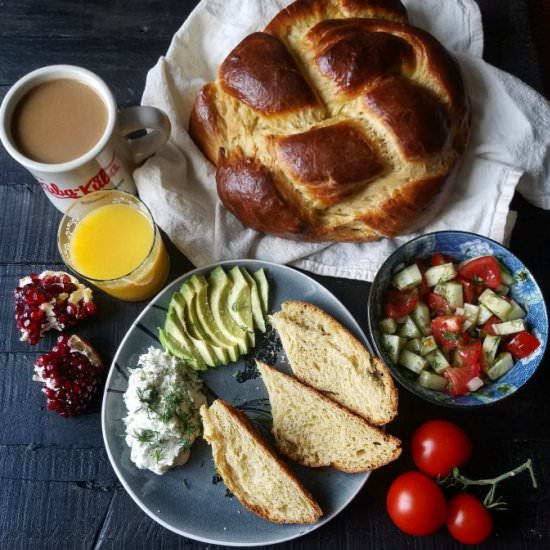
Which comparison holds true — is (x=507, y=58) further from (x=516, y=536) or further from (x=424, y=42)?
(x=516, y=536)

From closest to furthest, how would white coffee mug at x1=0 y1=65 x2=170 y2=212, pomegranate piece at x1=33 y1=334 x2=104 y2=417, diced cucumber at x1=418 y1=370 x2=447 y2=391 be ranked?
white coffee mug at x1=0 y1=65 x2=170 y2=212 < diced cucumber at x1=418 y1=370 x2=447 y2=391 < pomegranate piece at x1=33 y1=334 x2=104 y2=417

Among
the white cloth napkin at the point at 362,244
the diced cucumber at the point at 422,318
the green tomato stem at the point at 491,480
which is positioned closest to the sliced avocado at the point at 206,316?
the white cloth napkin at the point at 362,244

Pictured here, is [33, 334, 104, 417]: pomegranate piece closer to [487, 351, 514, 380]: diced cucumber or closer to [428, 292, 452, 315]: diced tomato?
[428, 292, 452, 315]: diced tomato

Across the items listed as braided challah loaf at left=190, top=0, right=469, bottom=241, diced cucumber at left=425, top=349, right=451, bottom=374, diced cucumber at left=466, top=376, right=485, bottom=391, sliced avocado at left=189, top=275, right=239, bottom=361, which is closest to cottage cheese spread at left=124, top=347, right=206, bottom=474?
sliced avocado at left=189, top=275, right=239, bottom=361

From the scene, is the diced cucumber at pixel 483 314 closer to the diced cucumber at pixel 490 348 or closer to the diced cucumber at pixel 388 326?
the diced cucumber at pixel 490 348

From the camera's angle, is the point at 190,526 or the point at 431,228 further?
the point at 431,228

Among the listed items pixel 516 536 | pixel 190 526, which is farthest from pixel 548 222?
pixel 190 526
